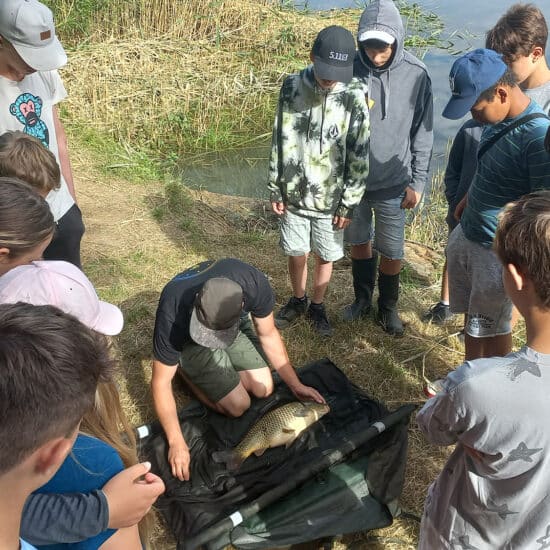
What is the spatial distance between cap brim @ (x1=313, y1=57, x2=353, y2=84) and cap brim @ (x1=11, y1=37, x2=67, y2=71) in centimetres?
125

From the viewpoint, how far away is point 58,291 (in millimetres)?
1658

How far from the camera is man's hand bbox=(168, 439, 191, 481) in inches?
95.1

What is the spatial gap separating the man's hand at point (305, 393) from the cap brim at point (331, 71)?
158 cm

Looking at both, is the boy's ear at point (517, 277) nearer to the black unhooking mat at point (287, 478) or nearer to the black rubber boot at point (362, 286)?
the black unhooking mat at point (287, 478)

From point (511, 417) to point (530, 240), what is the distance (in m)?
0.42

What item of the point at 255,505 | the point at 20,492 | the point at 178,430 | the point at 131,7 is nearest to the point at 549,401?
the point at 20,492

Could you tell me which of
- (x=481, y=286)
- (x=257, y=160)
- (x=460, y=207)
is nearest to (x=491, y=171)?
(x=481, y=286)

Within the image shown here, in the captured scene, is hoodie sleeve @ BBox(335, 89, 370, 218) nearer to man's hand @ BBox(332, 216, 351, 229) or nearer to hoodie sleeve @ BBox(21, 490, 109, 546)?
man's hand @ BBox(332, 216, 351, 229)

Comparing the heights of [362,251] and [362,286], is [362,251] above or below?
above

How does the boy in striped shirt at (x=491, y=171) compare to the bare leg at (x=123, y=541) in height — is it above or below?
above

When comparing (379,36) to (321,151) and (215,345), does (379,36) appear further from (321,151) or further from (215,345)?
(215,345)

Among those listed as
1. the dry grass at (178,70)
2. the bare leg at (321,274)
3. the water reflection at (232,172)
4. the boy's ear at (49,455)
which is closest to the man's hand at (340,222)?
the bare leg at (321,274)

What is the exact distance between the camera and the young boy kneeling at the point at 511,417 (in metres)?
1.28

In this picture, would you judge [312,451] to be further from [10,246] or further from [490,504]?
[10,246]
